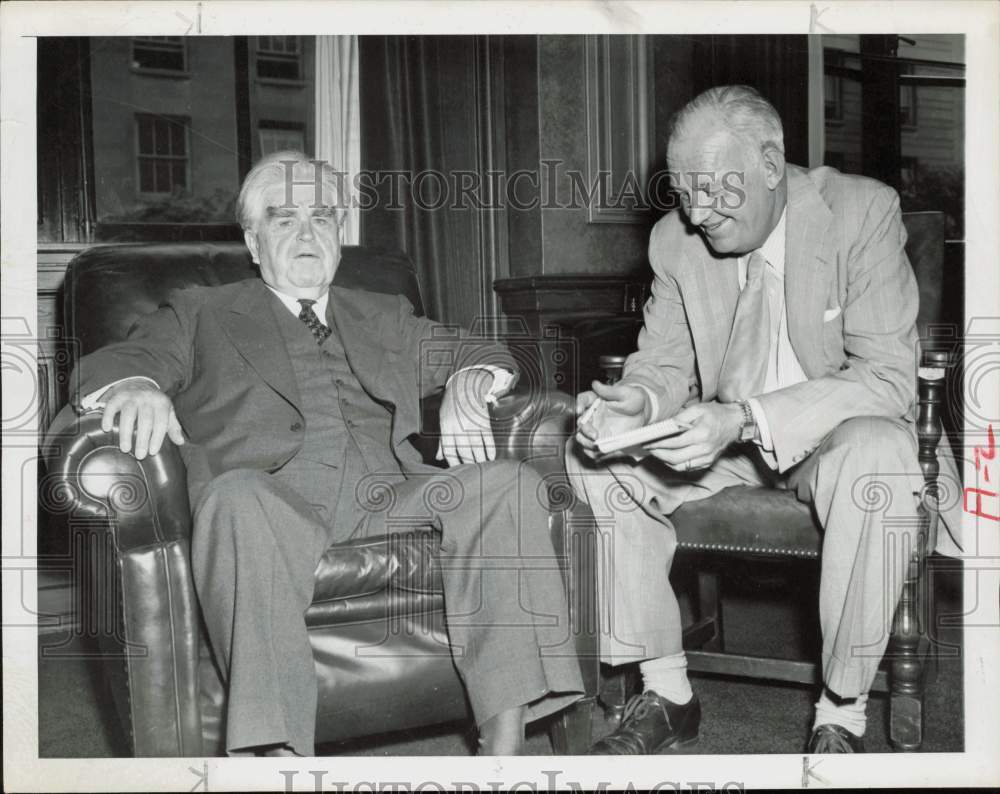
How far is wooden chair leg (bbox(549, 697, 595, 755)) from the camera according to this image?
1.65 m

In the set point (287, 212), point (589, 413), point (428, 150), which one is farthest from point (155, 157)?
point (589, 413)

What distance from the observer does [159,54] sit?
2631 millimetres

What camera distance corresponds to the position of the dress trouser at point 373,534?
1455 mm

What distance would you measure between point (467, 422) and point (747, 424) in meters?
0.49

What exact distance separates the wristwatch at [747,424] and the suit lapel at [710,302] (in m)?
0.18

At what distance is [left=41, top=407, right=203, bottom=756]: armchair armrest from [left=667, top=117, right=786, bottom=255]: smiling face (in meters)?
1.00

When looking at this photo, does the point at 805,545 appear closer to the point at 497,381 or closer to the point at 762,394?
the point at 762,394

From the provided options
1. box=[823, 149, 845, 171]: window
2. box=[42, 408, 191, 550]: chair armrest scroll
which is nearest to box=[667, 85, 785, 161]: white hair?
box=[42, 408, 191, 550]: chair armrest scroll

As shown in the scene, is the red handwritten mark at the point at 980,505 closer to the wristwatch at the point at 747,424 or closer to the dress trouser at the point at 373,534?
the wristwatch at the point at 747,424

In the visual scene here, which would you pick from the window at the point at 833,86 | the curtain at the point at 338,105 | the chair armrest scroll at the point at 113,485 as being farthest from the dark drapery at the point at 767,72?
the chair armrest scroll at the point at 113,485

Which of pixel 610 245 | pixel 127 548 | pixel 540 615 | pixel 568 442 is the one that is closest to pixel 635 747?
pixel 540 615

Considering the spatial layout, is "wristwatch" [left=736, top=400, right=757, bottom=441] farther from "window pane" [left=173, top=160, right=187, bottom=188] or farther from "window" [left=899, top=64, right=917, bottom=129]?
"window pane" [left=173, top=160, right=187, bottom=188]

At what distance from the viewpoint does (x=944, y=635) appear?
182cm

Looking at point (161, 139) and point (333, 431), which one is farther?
point (161, 139)
